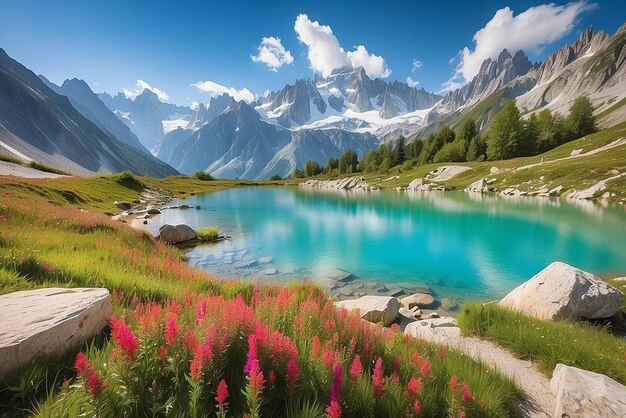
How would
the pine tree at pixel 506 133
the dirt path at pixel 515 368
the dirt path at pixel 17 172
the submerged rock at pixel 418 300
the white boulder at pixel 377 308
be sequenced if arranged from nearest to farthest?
the dirt path at pixel 515 368 → the white boulder at pixel 377 308 → the submerged rock at pixel 418 300 → the dirt path at pixel 17 172 → the pine tree at pixel 506 133

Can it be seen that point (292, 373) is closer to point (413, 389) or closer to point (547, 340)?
point (413, 389)

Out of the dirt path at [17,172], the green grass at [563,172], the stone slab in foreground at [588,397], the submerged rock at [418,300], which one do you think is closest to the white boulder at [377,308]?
the submerged rock at [418,300]

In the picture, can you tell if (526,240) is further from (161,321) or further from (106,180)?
(106,180)

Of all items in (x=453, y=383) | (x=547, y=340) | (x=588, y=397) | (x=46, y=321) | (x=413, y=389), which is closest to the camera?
(x=413, y=389)

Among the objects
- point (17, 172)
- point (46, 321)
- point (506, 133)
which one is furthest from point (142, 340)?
point (506, 133)

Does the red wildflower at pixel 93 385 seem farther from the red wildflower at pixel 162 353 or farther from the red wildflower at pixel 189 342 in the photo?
the red wildflower at pixel 189 342

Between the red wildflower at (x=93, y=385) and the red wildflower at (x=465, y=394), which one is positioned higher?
the red wildflower at (x=93, y=385)

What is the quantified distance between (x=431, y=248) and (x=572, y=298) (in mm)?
16780

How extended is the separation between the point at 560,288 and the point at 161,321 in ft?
38.7

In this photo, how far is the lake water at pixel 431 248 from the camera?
19.0 m

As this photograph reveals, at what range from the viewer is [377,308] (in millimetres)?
11070

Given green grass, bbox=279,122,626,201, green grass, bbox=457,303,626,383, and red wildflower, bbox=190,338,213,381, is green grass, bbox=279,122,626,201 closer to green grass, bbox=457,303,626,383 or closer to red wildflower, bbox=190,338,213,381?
green grass, bbox=457,303,626,383

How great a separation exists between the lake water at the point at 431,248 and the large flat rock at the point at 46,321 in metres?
7.84

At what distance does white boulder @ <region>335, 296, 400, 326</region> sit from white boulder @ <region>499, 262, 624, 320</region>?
4.20 m
